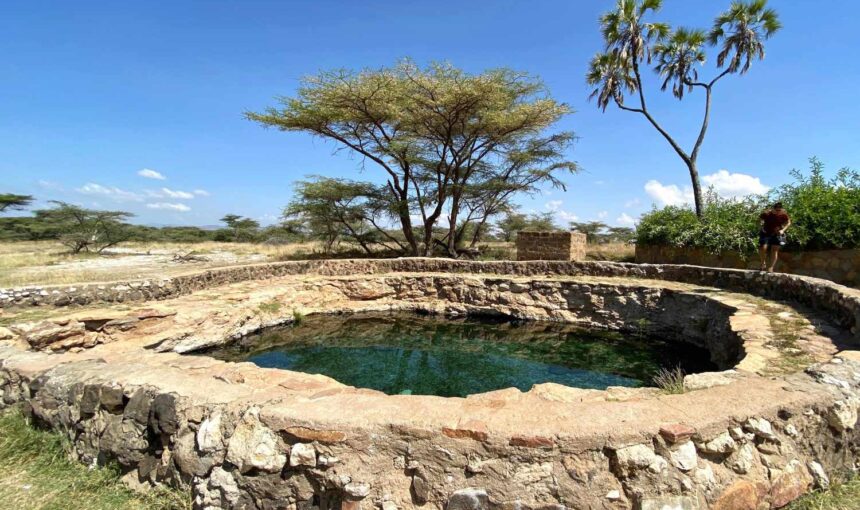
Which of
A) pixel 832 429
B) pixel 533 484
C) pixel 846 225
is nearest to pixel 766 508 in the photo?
pixel 832 429

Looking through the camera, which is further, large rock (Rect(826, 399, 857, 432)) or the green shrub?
the green shrub

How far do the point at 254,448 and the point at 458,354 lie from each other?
19.1 ft

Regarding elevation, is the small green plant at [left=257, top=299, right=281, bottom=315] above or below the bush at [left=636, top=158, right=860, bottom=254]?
below

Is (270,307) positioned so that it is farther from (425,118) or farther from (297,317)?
(425,118)

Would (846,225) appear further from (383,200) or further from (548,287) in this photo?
(383,200)

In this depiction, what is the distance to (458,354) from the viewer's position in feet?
25.8

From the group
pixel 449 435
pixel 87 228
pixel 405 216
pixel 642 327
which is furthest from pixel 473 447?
pixel 87 228

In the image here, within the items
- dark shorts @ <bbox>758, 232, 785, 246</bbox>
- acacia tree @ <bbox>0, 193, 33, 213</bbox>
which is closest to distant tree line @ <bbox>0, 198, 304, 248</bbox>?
acacia tree @ <bbox>0, 193, 33, 213</bbox>

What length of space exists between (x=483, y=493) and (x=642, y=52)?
17.1m

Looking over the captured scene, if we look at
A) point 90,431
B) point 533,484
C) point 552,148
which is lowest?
point 90,431

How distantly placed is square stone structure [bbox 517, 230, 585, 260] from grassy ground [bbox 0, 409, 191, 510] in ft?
42.3

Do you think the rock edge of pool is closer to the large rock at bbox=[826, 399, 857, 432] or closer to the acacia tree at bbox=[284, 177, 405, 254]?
the large rock at bbox=[826, 399, 857, 432]

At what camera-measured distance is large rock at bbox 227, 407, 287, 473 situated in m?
2.28

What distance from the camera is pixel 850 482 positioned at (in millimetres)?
2535
